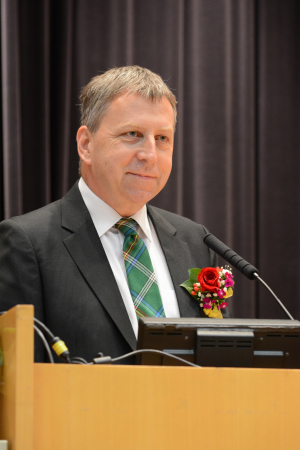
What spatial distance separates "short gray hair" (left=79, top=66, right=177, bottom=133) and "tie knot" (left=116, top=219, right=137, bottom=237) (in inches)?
13.3

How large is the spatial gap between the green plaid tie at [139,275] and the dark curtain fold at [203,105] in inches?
35.7

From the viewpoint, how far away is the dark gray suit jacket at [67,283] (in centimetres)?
161

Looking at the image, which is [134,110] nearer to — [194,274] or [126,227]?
[126,227]

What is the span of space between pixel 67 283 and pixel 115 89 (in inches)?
26.8

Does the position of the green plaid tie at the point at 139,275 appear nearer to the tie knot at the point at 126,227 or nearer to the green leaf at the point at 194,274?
the tie knot at the point at 126,227

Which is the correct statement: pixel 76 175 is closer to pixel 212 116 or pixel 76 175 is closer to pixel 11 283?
pixel 212 116

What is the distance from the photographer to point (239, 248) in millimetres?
2926

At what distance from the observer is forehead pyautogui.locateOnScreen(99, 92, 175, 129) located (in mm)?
1782

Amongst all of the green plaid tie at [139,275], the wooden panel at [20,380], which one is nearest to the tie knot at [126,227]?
→ the green plaid tie at [139,275]

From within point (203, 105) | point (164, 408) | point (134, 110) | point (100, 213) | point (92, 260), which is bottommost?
point (164, 408)

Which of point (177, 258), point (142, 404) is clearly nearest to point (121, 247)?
point (177, 258)

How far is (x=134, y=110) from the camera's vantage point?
5.85ft

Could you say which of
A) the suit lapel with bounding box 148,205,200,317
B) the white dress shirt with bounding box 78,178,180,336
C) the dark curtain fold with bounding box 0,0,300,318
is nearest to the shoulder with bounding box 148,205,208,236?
the suit lapel with bounding box 148,205,200,317

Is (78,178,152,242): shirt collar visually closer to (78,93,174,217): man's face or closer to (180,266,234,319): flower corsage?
(78,93,174,217): man's face
